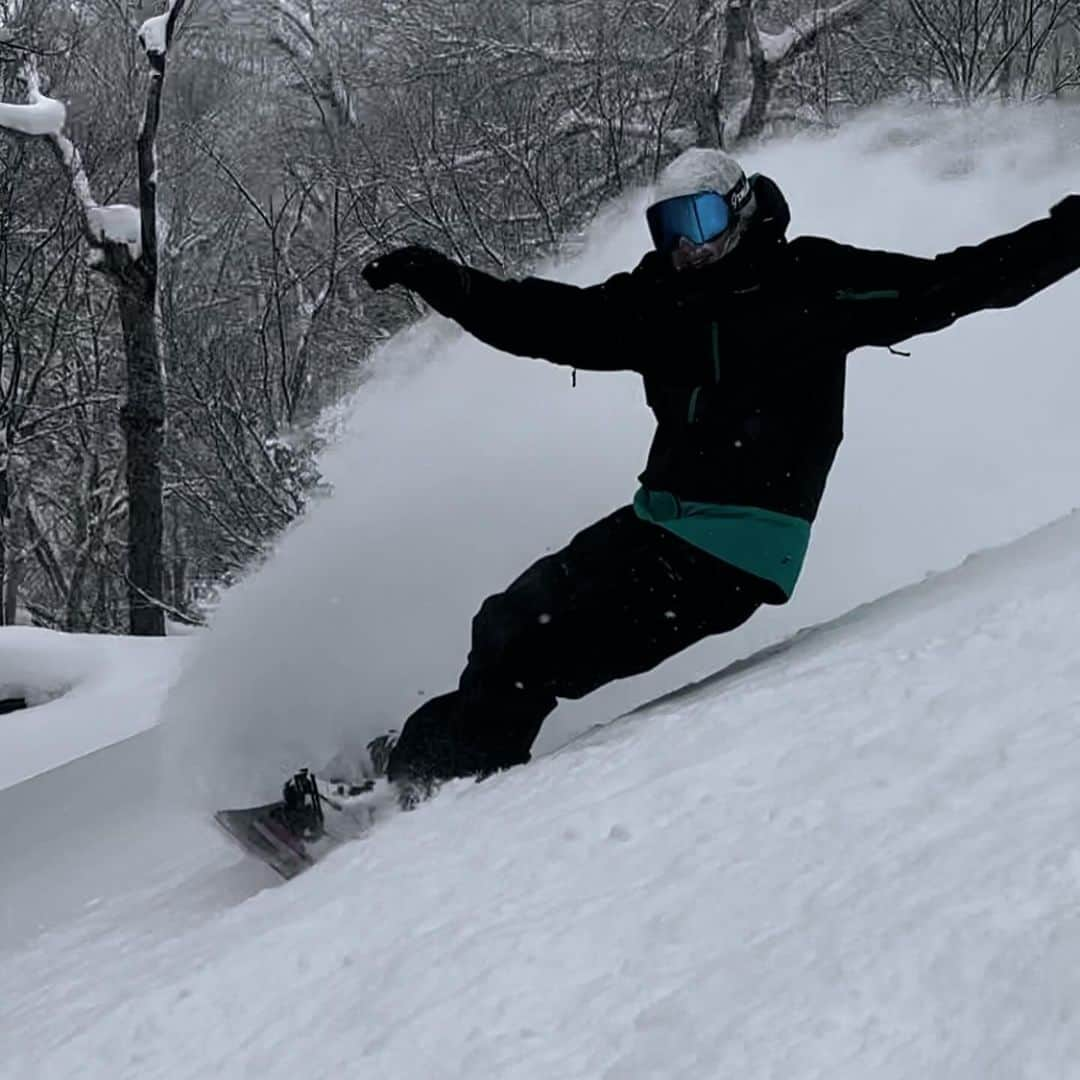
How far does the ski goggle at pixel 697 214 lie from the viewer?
379 cm

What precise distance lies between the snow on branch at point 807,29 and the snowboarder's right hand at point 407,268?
1411cm

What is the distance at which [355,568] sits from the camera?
Answer: 5.82m

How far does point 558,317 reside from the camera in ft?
13.3

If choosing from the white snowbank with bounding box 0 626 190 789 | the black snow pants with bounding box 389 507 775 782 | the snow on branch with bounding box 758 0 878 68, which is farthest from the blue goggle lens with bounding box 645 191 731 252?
the snow on branch with bounding box 758 0 878 68

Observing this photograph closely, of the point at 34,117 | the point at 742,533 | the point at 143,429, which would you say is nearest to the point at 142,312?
the point at 143,429

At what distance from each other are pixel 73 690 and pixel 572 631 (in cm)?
537

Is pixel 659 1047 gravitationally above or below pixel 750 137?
below

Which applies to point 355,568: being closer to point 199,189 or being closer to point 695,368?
point 695,368

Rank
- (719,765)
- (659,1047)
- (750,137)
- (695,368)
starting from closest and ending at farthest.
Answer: (659,1047) < (719,765) < (695,368) < (750,137)

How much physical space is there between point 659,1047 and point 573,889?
0.60 meters

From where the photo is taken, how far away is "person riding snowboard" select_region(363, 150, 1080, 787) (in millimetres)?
3875

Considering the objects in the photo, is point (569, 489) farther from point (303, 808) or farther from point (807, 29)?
point (807, 29)

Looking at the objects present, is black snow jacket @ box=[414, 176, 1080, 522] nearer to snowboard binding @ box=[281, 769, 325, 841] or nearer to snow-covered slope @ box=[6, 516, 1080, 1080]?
snow-covered slope @ box=[6, 516, 1080, 1080]

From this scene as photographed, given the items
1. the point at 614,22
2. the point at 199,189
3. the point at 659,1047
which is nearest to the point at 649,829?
the point at 659,1047
